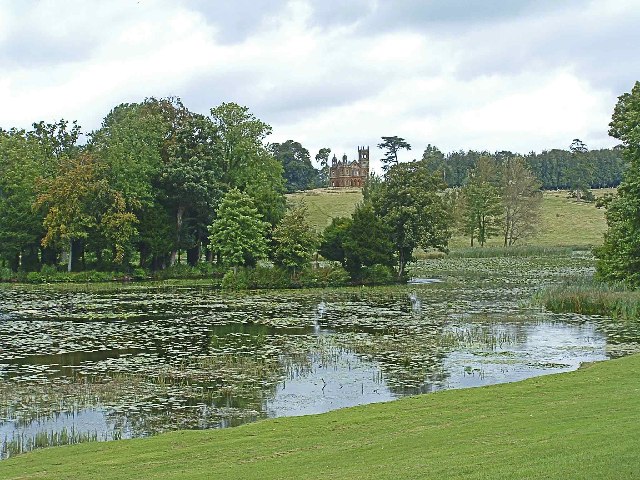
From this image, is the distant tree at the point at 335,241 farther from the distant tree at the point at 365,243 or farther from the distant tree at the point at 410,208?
the distant tree at the point at 410,208

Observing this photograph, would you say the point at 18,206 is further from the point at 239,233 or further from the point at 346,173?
the point at 346,173

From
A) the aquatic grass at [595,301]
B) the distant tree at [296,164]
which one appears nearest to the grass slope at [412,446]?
the aquatic grass at [595,301]

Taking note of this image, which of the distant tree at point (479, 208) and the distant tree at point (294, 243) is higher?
the distant tree at point (479, 208)

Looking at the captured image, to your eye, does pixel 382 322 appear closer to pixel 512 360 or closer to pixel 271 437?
pixel 512 360

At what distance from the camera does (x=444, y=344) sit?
106 ft

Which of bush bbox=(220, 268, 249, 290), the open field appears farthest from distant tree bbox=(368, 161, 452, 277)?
the open field

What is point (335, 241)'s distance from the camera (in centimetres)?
6750

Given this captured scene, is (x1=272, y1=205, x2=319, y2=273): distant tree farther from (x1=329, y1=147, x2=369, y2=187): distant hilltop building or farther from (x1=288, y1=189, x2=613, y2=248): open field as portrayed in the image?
(x1=329, y1=147, x2=369, y2=187): distant hilltop building

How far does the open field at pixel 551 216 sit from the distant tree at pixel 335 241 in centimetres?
4961

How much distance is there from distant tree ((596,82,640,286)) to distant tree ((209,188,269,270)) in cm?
2787

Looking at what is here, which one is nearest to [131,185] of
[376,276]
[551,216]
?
[376,276]

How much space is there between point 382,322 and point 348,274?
26.8 meters

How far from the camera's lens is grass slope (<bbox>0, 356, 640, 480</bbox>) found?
1198 centimetres

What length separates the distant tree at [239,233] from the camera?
65250 millimetres
